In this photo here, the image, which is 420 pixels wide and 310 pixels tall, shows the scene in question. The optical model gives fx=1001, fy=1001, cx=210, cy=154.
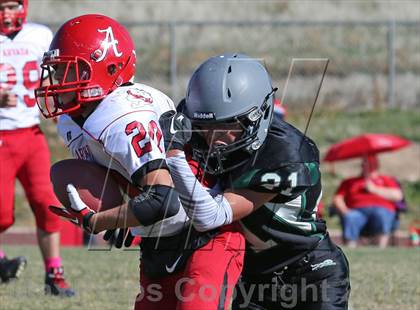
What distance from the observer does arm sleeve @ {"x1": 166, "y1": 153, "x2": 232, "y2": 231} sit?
138 inches

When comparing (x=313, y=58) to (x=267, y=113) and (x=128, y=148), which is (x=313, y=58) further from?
(x=128, y=148)

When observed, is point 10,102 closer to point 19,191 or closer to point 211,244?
point 211,244

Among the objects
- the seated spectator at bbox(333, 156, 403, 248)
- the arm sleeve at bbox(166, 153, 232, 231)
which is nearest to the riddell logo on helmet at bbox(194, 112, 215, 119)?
the arm sleeve at bbox(166, 153, 232, 231)

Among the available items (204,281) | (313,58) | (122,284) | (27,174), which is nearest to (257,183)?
(204,281)

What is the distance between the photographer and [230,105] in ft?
11.9

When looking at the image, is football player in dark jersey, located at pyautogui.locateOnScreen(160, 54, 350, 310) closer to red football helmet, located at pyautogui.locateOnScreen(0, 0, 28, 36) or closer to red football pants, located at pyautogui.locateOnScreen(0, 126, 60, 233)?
red football pants, located at pyautogui.locateOnScreen(0, 126, 60, 233)

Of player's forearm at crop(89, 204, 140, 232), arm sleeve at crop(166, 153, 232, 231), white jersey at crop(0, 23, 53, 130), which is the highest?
arm sleeve at crop(166, 153, 232, 231)

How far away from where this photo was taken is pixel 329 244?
162 inches

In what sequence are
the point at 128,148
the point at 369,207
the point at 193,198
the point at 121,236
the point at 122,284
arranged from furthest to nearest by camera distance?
the point at 369,207 < the point at 122,284 < the point at 121,236 < the point at 128,148 < the point at 193,198

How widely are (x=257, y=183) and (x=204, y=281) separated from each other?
0.41 metres

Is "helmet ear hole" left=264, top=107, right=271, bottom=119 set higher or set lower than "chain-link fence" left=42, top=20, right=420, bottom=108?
higher

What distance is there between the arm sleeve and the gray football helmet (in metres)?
0.17

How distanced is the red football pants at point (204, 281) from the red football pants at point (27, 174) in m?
2.68

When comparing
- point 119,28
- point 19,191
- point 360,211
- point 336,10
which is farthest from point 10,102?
point 336,10
